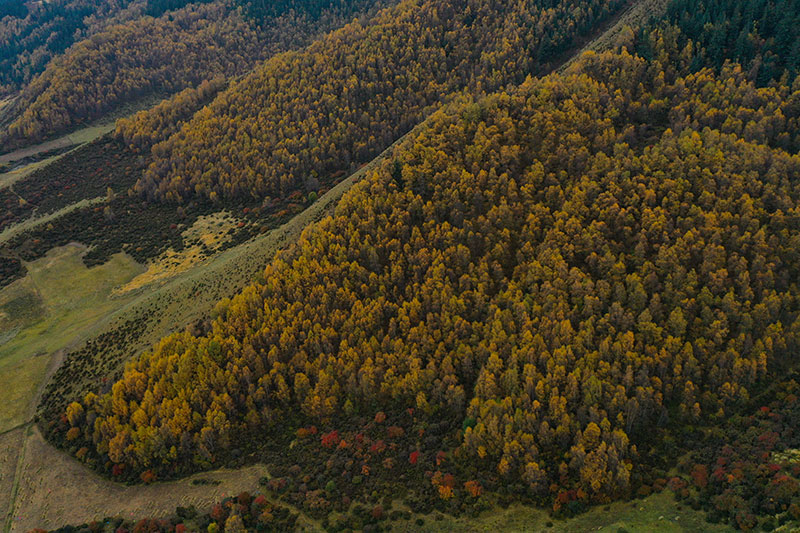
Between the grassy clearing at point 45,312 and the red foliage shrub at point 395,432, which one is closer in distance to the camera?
the red foliage shrub at point 395,432

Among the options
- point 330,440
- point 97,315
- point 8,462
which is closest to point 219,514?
point 330,440

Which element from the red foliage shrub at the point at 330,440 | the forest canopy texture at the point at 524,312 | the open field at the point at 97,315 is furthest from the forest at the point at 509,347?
the open field at the point at 97,315

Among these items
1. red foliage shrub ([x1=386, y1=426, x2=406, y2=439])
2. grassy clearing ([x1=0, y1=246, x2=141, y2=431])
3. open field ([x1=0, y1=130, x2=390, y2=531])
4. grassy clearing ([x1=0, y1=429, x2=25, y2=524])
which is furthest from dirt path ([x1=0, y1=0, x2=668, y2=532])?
red foliage shrub ([x1=386, y1=426, x2=406, y2=439])

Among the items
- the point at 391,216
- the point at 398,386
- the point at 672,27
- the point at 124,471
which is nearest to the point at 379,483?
the point at 398,386

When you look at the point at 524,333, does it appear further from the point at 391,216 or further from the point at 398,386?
the point at 391,216

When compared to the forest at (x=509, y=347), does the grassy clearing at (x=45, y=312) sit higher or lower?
higher

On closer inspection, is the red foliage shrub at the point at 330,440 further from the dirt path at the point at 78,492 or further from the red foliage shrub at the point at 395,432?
the dirt path at the point at 78,492

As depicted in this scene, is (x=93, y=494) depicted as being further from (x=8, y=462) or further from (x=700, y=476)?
(x=700, y=476)
